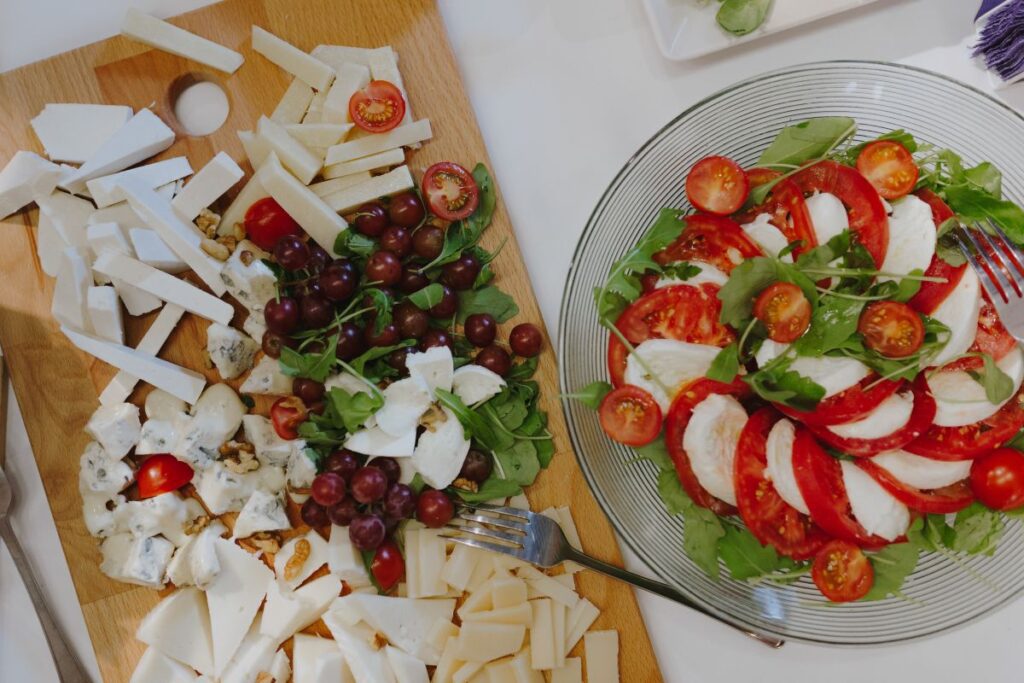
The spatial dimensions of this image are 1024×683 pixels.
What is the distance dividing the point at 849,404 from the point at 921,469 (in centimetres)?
20

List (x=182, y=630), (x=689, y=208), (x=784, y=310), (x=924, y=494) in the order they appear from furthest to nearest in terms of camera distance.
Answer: (x=182, y=630) → (x=689, y=208) → (x=924, y=494) → (x=784, y=310)

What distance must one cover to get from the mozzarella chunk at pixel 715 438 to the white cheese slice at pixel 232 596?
35.9 inches

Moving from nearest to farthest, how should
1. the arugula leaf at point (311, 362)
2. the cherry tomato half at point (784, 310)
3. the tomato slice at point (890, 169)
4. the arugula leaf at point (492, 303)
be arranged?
the cherry tomato half at point (784, 310)
the tomato slice at point (890, 169)
the arugula leaf at point (311, 362)
the arugula leaf at point (492, 303)

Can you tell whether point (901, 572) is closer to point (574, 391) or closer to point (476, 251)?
point (574, 391)

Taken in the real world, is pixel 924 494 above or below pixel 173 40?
below

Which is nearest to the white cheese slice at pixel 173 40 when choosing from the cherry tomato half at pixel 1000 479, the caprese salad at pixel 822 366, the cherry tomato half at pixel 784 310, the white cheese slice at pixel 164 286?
the white cheese slice at pixel 164 286

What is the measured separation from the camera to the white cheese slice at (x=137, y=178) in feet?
5.39

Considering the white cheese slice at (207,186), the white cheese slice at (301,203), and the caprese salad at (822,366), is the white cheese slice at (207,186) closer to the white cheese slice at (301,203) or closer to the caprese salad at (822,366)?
the white cheese slice at (301,203)

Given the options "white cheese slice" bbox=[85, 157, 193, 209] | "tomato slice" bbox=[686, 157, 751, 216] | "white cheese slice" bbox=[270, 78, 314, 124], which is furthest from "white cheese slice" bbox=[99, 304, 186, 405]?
"tomato slice" bbox=[686, 157, 751, 216]

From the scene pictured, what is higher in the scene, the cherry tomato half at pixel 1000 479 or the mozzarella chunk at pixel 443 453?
the mozzarella chunk at pixel 443 453

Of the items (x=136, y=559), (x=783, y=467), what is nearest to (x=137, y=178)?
(x=136, y=559)

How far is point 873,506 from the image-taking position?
1.31 meters

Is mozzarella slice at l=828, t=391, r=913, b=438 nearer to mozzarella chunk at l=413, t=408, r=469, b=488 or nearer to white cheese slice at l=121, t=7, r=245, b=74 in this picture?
mozzarella chunk at l=413, t=408, r=469, b=488

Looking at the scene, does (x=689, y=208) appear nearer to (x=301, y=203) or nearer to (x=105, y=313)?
(x=301, y=203)
